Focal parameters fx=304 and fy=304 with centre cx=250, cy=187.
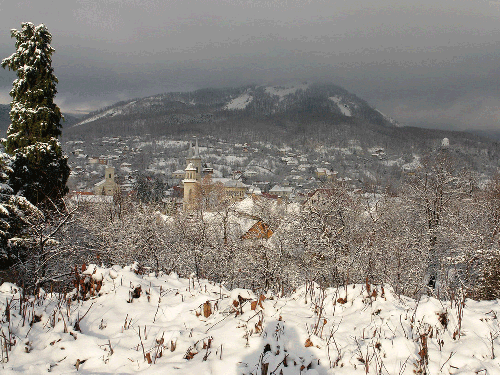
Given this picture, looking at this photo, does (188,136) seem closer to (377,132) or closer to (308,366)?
(377,132)

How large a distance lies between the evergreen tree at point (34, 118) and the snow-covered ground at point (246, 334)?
11.5 m

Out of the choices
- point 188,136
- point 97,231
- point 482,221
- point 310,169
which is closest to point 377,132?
point 310,169

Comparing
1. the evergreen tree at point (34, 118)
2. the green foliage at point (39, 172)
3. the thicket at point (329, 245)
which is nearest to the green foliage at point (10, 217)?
the thicket at point (329, 245)

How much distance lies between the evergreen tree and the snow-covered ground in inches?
454

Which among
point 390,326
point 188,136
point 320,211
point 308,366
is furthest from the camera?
point 188,136

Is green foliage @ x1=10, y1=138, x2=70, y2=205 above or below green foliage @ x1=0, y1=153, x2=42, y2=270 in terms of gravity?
above

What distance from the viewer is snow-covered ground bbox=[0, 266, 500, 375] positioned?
2932 mm

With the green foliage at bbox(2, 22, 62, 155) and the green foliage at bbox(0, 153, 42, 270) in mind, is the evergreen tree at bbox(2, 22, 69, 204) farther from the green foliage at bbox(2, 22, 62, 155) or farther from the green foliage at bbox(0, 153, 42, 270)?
the green foliage at bbox(0, 153, 42, 270)

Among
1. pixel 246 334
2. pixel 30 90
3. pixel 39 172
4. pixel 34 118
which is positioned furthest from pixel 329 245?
pixel 30 90

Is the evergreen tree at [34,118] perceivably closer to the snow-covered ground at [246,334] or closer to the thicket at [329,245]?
the thicket at [329,245]

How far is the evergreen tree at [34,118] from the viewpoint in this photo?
13641 millimetres

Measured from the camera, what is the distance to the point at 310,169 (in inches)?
5960

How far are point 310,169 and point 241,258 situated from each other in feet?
462

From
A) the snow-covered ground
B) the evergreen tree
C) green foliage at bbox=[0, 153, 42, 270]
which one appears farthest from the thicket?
the snow-covered ground
